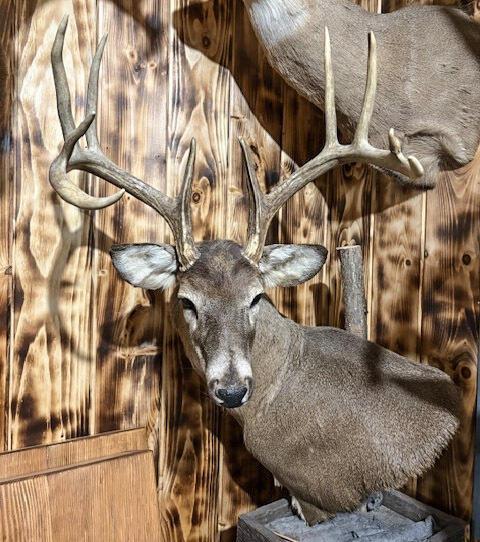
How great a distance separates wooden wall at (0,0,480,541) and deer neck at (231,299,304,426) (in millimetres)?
427

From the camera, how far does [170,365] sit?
78.7 inches

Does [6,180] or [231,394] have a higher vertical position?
[6,180]

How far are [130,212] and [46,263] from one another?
35 centimetres

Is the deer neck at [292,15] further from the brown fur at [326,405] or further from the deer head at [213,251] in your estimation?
the brown fur at [326,405]

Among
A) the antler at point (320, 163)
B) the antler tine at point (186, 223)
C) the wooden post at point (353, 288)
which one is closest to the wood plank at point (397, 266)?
the wooden post at point (353, 288)

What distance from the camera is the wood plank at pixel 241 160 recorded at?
6.96 ft

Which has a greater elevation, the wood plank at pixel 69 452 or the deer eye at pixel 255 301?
the deer eye at pixel 255 301

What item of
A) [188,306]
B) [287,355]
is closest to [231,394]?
[188,306]

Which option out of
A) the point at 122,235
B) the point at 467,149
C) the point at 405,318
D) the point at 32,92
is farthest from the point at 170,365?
the point at 467,149

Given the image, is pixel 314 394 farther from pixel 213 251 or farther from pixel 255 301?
pixel 213 251

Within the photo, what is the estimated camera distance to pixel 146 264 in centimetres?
160

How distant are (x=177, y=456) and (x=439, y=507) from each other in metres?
0.97

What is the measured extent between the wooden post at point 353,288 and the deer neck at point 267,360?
0.30m

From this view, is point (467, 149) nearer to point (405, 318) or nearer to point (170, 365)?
point (405, 318)
